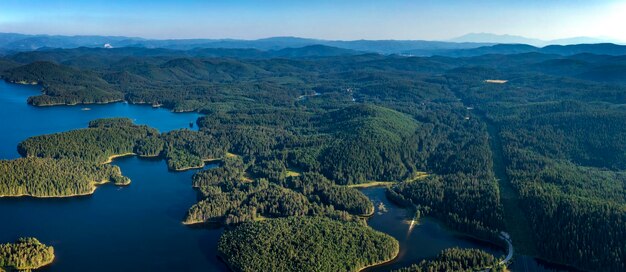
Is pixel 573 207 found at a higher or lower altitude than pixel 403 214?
higher

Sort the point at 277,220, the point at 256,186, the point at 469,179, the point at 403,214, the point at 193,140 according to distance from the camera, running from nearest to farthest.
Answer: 1. the point at 277,220
2. the point at 403,214
3. the point at 256,186
4. the point at 469,179
5. the point at 193,140

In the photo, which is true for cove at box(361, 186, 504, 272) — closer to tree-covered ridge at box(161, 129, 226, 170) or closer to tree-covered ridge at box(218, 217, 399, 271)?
tree-covered ridge at box(218, 217, 399, 271)

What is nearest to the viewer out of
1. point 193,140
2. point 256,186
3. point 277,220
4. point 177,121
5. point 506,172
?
point 277,220

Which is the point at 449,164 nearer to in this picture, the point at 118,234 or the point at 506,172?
the point at 506,172

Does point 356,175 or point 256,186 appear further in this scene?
point 356,175

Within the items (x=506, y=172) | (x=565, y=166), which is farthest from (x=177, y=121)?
(x=565, y=166)

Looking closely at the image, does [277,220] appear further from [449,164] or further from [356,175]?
[449,164]
